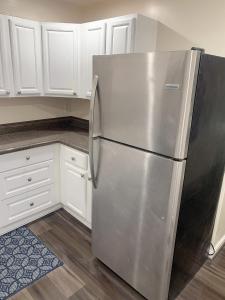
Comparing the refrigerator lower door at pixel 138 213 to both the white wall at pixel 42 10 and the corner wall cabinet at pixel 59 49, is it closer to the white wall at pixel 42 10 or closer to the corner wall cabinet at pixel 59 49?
the corner wall cabinet at pixel 59 49

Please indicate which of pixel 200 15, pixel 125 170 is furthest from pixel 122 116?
pixel 200 15

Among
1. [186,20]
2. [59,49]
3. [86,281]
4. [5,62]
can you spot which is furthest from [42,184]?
[186,20]

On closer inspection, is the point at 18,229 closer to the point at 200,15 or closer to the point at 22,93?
the point at 22,93

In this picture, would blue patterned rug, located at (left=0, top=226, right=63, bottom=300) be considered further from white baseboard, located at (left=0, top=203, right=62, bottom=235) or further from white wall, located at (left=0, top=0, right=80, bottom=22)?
white wall, located at (left=0, top=0, right=80, bottom=22)

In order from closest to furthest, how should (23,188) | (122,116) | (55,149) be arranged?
(122,116)
(23,188)
(55,149)

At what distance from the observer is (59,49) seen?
96.2 inches

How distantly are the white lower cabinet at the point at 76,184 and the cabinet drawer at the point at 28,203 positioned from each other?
0.17m

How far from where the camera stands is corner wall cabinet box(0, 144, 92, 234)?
2.21m

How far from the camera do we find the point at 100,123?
163cm

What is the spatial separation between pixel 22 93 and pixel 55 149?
68cm

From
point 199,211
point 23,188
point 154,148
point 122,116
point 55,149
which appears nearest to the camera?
point 154,148

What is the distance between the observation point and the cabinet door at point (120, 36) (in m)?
1.94

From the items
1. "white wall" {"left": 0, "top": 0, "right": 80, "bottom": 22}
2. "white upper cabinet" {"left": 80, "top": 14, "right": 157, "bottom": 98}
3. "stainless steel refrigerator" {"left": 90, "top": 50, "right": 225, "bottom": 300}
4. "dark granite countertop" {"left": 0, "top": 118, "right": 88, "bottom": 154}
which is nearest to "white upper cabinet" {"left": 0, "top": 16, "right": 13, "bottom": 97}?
"white wall" {"left": 0, "top": 0, "right": 80, "bottom": 22}

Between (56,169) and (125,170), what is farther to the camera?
(56,169)
